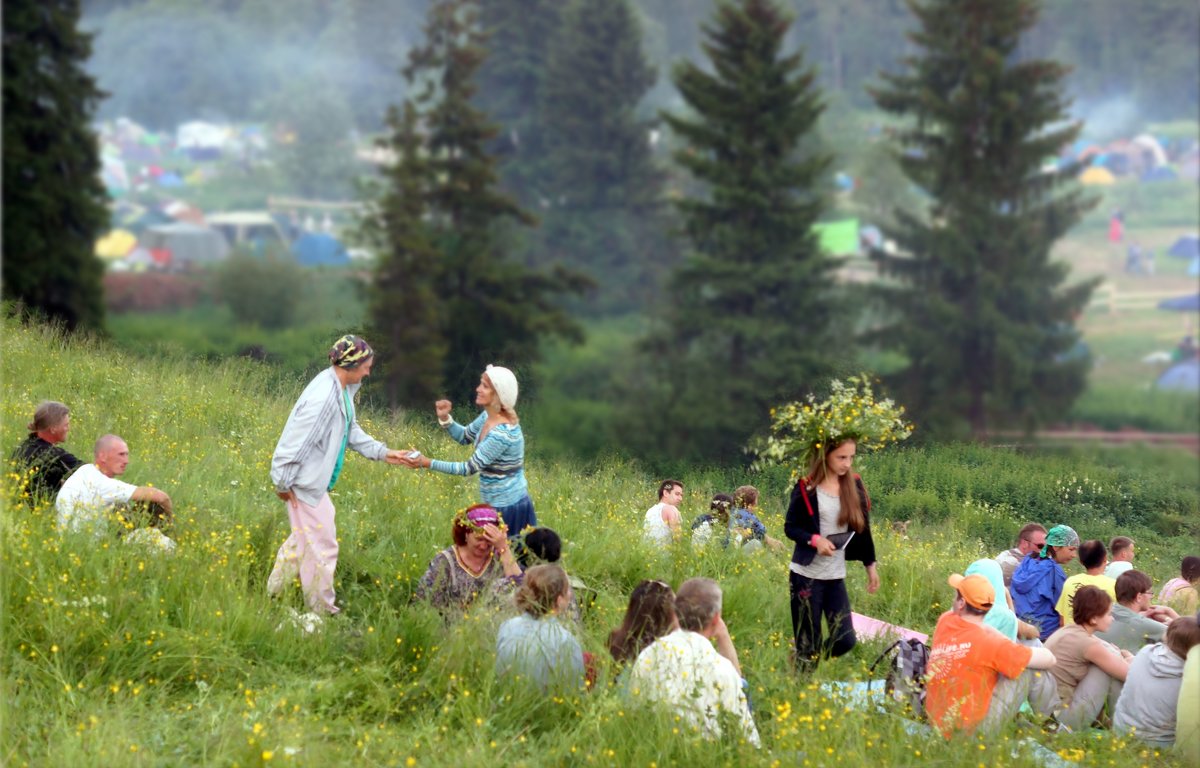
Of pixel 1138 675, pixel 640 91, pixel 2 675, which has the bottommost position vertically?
pixel 2 675

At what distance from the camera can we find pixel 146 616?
21.8ft

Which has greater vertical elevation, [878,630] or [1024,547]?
[1024,547]

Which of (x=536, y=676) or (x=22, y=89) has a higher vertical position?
(x=22, y=89)

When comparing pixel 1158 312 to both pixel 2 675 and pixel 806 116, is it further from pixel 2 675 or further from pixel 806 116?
pixel 2 675

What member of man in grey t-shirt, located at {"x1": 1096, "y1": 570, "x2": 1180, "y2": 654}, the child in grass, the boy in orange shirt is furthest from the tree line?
the child in grass

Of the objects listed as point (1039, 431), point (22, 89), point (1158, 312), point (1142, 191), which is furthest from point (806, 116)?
point (1142, 191)

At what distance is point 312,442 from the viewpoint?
7.06 m

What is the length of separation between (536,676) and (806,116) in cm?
3386

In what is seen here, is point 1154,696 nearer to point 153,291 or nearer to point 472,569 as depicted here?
point 472,569

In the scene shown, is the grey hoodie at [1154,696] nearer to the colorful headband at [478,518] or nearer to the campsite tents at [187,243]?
the colorful headband at [478,518]

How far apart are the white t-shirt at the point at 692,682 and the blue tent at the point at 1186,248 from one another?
3096 inches

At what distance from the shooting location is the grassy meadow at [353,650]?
19.1ft

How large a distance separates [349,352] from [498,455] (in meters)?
1.10

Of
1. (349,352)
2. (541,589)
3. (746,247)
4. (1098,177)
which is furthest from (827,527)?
(1098,177)
